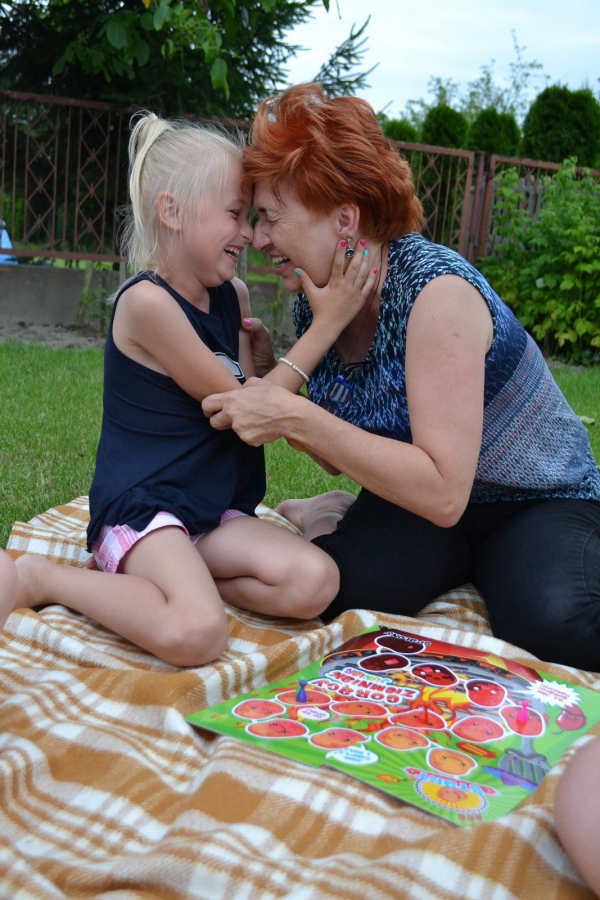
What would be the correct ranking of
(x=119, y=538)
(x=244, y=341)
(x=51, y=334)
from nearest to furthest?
(x=119, y=538) → (x=244, y=341) → (x=51, y=334)

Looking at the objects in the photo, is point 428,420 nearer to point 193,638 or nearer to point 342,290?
point 342,290

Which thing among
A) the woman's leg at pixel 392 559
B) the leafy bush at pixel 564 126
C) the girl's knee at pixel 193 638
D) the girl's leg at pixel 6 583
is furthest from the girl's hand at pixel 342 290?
the leafy bush at pixel 564 126

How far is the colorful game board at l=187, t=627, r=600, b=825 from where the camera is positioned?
1.44 meters

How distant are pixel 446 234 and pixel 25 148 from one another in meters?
4.10

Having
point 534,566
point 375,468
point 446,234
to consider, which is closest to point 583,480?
point 534,566

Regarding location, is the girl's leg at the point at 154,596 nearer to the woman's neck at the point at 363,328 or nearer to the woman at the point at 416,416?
the woman at the point at 416,416

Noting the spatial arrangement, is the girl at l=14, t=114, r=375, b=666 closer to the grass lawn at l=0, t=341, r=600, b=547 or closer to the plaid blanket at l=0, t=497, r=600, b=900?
the plaid blanket at l=0, t=497, r=600, b=900

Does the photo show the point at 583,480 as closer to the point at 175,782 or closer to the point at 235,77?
the point at 175,782

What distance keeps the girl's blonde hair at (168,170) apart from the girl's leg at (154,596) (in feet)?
2.51

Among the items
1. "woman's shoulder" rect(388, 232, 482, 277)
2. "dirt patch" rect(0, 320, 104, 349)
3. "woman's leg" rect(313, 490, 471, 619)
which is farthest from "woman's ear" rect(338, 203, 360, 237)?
"dirt patch" rect(0, 320, 104, 349)

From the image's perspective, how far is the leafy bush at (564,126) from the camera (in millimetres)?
9820

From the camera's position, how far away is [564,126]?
9.88 meters

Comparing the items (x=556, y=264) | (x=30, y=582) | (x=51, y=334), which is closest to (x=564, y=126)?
(x=556, y=264)

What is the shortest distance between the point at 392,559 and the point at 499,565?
10.7 inches
